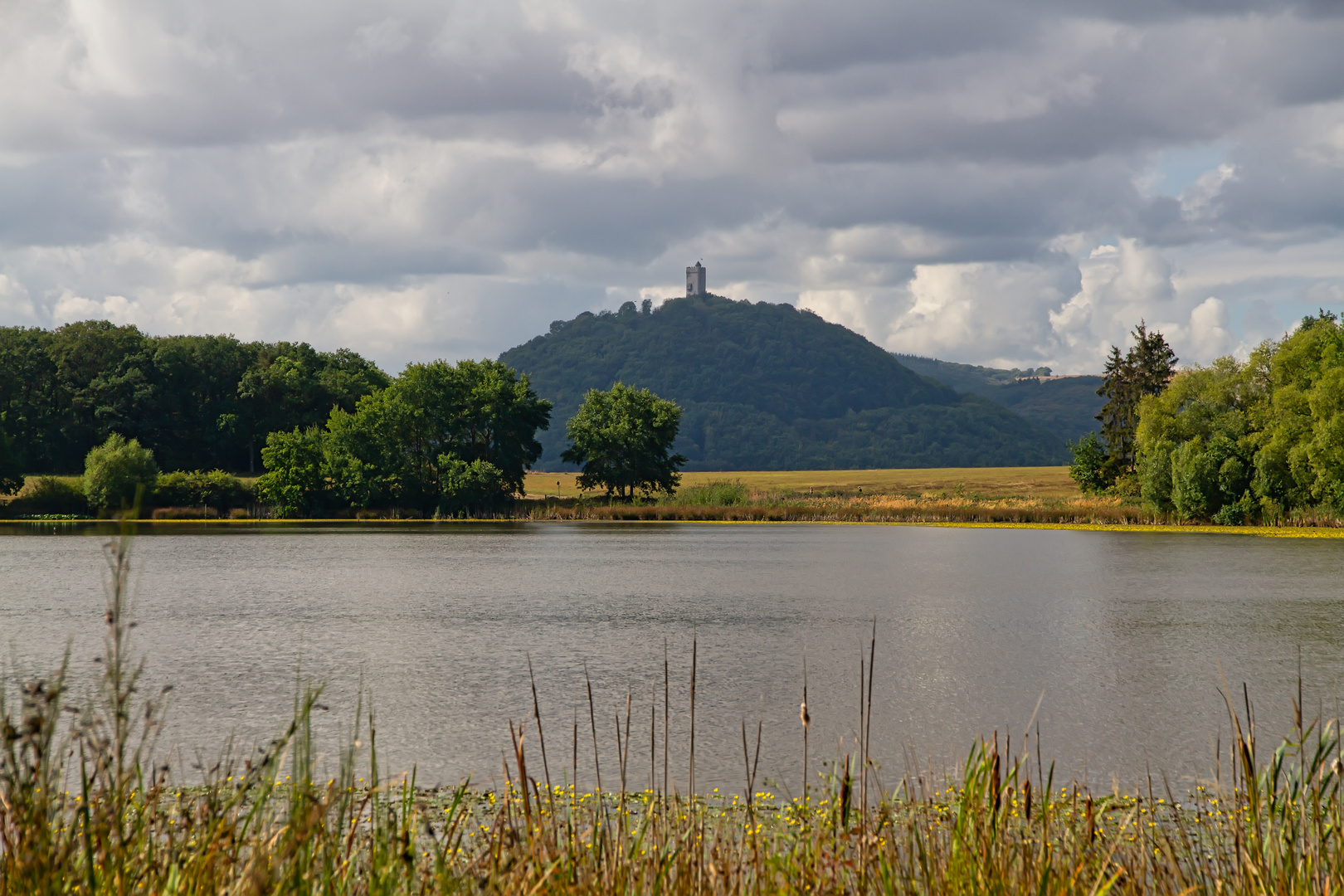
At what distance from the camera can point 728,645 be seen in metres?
20.0

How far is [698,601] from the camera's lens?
27.8 metres

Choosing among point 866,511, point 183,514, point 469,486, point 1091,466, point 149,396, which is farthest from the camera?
point 149,396

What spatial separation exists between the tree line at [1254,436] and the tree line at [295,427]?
129ft

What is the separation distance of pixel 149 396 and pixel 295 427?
2334 cm

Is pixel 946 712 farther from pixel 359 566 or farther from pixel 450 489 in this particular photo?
pixel 450 489

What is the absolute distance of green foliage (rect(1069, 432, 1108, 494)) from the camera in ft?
285

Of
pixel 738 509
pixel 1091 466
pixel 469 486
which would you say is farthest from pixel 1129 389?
pixel 469 486

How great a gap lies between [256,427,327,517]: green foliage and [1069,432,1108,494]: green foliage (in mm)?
60464

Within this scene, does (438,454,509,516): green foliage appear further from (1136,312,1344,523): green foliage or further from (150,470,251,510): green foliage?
(1136,312,1344,523): green foliage

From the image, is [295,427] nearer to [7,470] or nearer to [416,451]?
[416,451]

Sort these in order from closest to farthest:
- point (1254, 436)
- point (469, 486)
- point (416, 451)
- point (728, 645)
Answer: point (728, 645), point (1254, 436), point (469, 486), point (416, 451)

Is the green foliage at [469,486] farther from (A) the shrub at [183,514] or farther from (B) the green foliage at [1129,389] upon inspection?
(B) the green foliage at [1129,389]

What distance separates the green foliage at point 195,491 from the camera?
287 feet

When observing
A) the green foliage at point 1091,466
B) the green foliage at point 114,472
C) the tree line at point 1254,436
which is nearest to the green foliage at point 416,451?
the green foliage at point 114,472
